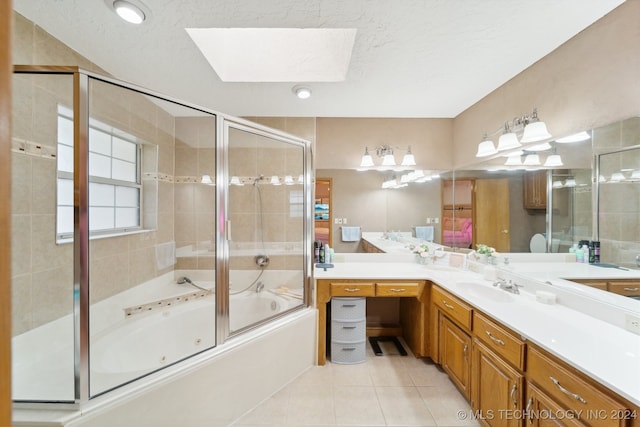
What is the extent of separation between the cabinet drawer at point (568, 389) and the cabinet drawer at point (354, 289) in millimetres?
1232

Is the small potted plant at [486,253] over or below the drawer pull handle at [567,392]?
over

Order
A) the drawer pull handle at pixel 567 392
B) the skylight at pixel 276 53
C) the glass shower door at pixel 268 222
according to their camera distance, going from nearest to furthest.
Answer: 1. the drawer pull handle at pixel 567 392
2. the skylight at pixel 276 53
3. the glass shower door at pixel 268 222

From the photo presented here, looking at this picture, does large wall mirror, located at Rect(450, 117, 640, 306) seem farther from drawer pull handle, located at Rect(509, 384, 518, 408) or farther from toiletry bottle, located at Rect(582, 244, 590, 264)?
drawer pull handle, located at Rect(509, 384, 518, 408)

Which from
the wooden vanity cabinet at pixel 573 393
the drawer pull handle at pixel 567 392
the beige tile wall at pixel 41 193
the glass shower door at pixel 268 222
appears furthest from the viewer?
the glass shower door at pixel 268 222

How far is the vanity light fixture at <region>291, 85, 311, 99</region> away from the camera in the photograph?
2165mm

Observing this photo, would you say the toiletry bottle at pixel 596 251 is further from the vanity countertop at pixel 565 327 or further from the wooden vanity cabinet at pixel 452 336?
the wooden vanity cabinet at pixel 452 336

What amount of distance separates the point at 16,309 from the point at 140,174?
135 cm

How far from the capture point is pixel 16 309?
A: 1.38 meters

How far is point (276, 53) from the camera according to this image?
1.92 meters

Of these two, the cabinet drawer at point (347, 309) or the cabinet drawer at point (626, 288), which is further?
the cabinet drawer at point (347, 309)

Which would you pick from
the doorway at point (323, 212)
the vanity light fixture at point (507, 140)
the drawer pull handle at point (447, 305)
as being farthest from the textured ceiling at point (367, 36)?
the drawer pull handle at point (447, 305)

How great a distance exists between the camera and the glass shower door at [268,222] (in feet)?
8.41

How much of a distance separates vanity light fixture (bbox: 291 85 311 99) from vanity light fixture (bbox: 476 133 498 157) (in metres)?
1.62

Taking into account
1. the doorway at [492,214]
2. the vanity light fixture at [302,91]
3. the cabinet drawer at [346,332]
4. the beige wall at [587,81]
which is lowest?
the cabinet drawer at [346,332]
